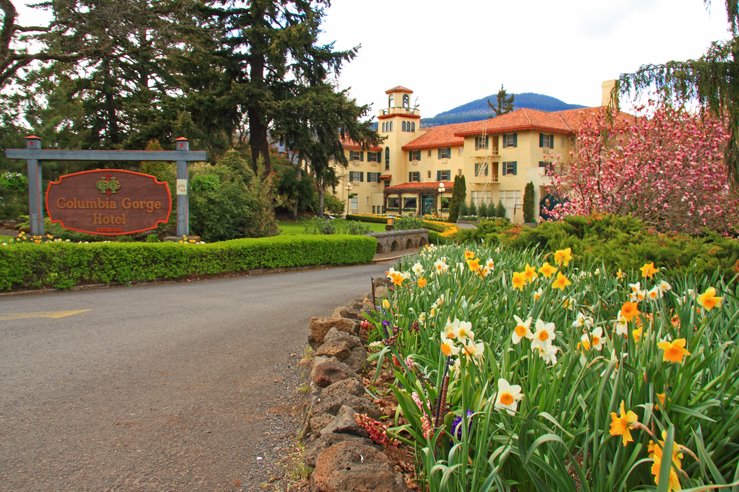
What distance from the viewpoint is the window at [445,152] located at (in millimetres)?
55406

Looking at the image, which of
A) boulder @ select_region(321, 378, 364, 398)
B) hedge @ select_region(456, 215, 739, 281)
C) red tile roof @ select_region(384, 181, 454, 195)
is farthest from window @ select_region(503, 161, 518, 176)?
boulder @ select_region(321, 378, 364, 398)

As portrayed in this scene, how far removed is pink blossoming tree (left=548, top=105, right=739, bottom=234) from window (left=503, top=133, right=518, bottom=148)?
115ft

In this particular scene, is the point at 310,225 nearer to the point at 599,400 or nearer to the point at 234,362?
the point at 234,362

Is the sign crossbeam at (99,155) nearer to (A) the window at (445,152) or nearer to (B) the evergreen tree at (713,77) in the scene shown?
A: (B) the evergreen tree at (713,77)

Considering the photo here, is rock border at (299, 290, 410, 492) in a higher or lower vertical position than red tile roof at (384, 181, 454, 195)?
lower

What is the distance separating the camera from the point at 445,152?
2199 inches

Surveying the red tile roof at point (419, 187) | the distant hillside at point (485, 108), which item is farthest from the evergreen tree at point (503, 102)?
the distant hillside at point (485, 108)

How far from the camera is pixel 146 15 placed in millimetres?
21984

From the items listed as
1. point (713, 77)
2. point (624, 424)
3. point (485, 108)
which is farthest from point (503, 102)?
point (485, 108)

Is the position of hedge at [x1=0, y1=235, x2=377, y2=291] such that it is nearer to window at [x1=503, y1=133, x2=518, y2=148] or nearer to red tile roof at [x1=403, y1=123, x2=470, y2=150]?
window at [x1=503, y1=133, x2=518, y2=148]

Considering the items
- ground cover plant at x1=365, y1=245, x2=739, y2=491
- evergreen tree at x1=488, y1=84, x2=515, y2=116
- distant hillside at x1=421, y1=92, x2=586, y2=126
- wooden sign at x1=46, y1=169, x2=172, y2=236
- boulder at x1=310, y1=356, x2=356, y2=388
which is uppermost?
distant hillside at x1=421, y1=92, x2=586, y2=126

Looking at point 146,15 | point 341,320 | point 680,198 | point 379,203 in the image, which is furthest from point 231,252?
point 379,203

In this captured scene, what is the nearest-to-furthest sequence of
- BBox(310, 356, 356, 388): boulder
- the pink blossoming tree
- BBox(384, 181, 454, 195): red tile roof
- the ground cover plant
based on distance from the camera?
the ground cover plant
BBox(310, 356, 356, 388): boulder
the pink blossoming tree
BBox(384, 181, 454, 195): red tile roof

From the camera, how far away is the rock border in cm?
227
